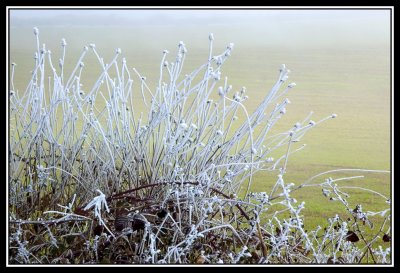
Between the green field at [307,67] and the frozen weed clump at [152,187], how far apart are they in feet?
0.56

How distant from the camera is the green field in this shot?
230cm

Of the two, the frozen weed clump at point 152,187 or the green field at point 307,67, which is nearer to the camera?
the frozen weed clump at point 152,187

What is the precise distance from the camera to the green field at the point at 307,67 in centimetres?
230

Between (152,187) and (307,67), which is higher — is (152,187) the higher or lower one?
the lower one

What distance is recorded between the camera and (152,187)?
2.10 metres

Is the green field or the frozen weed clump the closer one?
the frozen weed clump

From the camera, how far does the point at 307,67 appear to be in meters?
2.41

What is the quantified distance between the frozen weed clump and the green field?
17 cm

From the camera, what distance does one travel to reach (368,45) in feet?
7.60

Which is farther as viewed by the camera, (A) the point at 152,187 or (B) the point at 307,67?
(B) the point at 307,67

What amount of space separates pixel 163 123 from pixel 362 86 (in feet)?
2.42

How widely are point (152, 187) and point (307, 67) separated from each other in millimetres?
748
